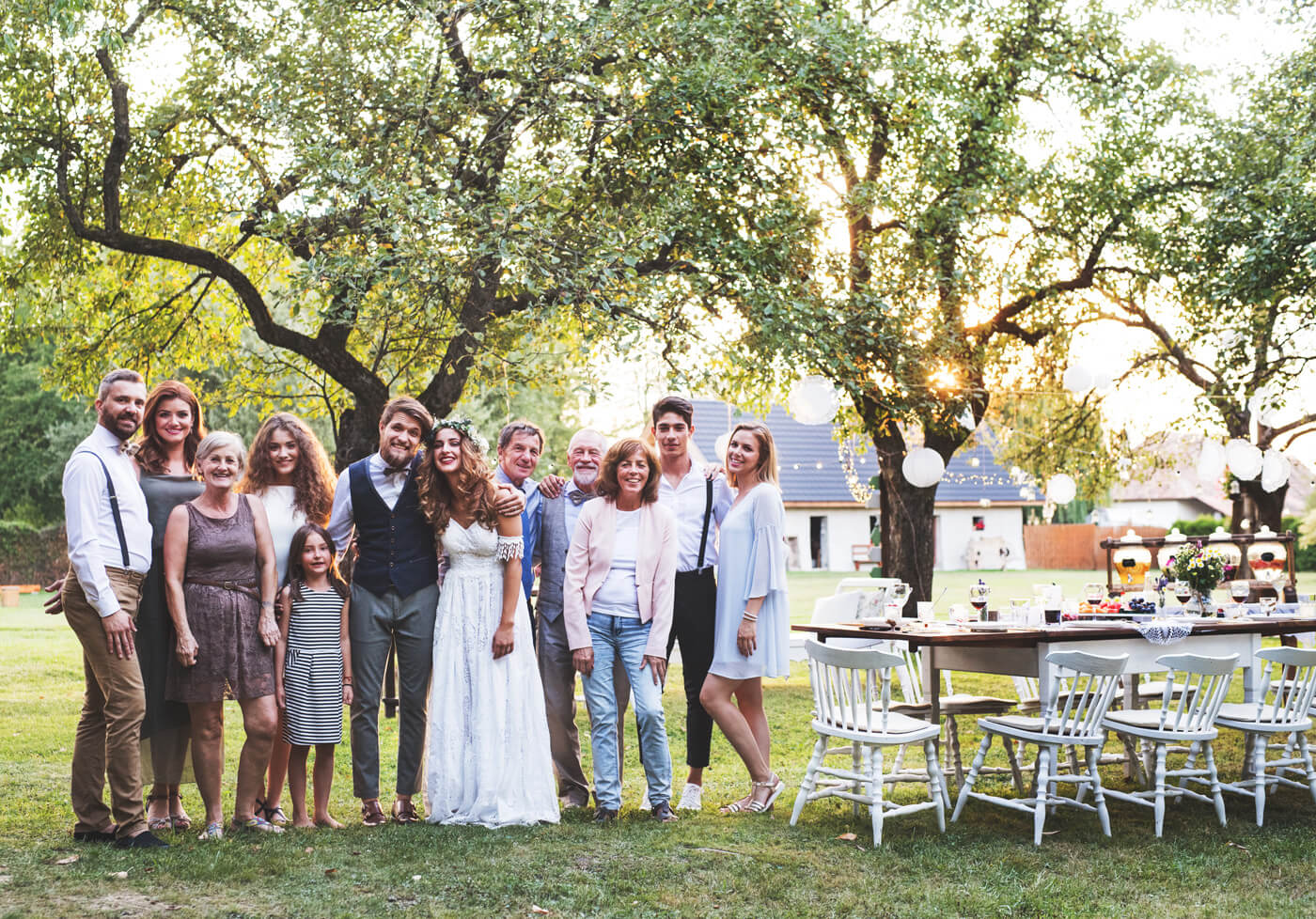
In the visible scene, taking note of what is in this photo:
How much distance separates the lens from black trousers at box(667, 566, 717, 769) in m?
5.63

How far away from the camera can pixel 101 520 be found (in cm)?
458

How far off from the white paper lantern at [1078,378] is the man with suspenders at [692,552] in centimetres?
585

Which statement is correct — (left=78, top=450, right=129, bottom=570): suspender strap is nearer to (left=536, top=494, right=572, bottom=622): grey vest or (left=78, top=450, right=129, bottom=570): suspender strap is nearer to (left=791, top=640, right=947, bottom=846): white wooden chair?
(left=536, top=494, right=572, bottom=622): grey vest

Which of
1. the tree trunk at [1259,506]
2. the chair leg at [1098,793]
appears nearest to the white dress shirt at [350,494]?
the chair leg at [1098,793]

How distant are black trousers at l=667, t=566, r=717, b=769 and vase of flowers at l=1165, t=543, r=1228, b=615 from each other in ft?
10.5

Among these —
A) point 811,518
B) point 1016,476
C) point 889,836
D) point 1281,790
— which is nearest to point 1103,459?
point 1016,476

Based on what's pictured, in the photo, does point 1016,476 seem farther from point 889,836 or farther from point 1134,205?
point 889,836

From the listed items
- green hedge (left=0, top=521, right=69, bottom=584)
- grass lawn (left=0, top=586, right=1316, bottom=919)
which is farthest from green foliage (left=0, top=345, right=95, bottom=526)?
grass lawn (left=0, top=586, right=1316, bottom=919)

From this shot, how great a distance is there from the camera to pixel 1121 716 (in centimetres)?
585

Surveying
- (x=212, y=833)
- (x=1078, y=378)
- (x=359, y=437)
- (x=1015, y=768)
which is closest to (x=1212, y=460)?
(x=1078, y=378)

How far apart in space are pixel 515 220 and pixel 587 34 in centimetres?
157

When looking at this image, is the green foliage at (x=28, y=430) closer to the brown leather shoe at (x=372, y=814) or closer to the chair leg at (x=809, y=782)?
the brown leather shoe at (x=372, y=814)

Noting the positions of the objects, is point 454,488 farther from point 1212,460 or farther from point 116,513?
point 1212,460

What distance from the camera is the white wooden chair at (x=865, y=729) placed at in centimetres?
513
